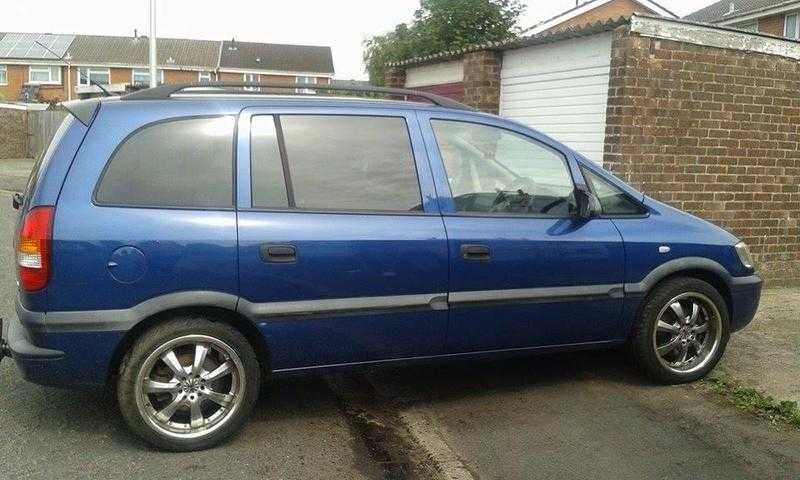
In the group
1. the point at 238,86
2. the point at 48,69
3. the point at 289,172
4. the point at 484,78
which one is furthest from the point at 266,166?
the point at 48,69

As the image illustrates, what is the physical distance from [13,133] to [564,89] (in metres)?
25.8

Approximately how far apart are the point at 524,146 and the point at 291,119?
56.2 inches

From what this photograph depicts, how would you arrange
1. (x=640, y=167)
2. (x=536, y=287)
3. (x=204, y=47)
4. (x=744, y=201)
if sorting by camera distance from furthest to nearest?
(x=204, y=47)
(x=744, y=201)
(x=640, y=167)
(x=536, y=287)

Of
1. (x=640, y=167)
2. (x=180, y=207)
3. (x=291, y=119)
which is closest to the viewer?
(x=180, y=207)

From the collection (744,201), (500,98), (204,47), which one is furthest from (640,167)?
(204,47)

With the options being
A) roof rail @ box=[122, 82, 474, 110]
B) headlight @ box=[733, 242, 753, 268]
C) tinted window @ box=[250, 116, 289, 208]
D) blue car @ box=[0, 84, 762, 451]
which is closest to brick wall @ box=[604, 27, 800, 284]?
headlight @ box=[733, 242, 753, 268]

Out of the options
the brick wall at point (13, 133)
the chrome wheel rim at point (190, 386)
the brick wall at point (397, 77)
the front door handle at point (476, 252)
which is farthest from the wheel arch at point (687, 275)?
the brick wall at point (13, 133)

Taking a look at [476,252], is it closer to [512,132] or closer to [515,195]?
[515,195]

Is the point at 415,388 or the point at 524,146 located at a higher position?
the point at 524,146

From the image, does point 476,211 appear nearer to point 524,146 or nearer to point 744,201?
point 524,146

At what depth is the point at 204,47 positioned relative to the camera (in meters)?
62.4

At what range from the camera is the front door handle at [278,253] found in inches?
151

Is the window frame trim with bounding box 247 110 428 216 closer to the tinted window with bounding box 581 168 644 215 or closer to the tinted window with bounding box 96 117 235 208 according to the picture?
the tinted window with bounding box 96 117 235 208

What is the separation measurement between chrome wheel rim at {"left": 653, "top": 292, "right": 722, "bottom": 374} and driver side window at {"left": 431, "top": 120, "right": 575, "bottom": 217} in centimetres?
99
